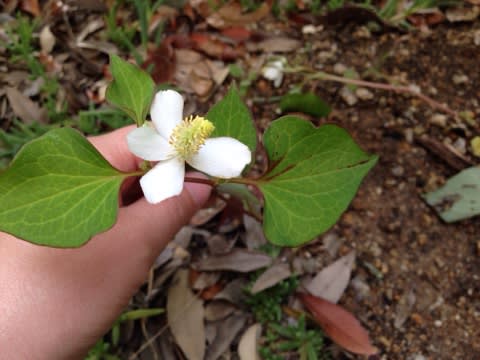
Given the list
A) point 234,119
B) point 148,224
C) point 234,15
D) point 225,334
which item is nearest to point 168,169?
point 234,119

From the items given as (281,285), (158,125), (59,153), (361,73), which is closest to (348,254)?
(281,285)

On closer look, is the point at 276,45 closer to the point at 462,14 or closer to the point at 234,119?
the point at 462,14

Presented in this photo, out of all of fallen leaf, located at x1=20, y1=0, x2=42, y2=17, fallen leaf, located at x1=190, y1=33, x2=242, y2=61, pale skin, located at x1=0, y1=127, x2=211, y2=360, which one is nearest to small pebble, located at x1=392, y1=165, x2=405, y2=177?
fallen leaf, located at x1=190, y1=33, x2=242, y2=61

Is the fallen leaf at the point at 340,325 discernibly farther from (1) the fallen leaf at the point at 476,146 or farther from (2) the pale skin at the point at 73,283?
(1) the fallen leaf at the point at 476,146

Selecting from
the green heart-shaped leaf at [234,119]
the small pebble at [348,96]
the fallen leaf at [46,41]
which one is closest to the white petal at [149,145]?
the green heart-shaped leaf at [234,119]

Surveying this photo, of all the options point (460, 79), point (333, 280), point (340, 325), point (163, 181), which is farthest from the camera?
point (460, 79)

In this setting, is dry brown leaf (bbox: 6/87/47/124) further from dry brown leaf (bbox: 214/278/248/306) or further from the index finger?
dry brown leaf (bbox: 214/278/248/306)

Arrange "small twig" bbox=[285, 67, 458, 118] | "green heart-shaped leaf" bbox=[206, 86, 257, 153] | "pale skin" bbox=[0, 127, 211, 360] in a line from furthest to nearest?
1. "small twig" bbox=[285, 67, 458, 118]
2. "pale skin" bbox=[0, 127, 211, 360]
3. "green heart-shaped leaf" bbox=[206, 86, 257, 153]
